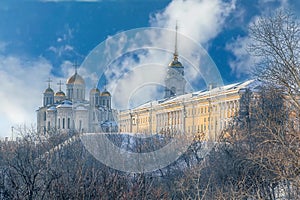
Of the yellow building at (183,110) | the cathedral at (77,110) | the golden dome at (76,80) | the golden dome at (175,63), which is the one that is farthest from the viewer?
the golden dome at (76,80)

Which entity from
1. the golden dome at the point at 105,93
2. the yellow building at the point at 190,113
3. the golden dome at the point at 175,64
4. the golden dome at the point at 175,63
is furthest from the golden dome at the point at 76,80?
the golden dome at the point at 175,63

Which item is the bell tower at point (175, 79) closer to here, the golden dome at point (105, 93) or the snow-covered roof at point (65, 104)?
the golden dome at point (105, 93)

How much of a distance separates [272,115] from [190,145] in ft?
35.1

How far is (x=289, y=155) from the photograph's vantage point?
12719 mm

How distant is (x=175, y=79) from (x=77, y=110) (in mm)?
12122

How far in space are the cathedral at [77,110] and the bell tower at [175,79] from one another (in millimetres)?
7100

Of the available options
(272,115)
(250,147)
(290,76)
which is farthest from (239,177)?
(290,76)

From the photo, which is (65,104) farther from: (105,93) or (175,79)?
(175,79)

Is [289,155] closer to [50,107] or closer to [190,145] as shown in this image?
[190,145]

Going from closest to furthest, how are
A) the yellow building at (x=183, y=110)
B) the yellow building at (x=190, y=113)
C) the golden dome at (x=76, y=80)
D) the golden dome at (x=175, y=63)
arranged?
the yellow building at (x=190, y=113) < the yellow building at (x=183, y=110) < the golden dome at (x=175, y=63) < the golden dome at (x=76, y=80)

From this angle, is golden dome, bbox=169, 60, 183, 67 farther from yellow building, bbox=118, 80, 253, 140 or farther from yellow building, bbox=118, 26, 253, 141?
yellow building, bbox=118, 80, 253, 140

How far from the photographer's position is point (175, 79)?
66.0m

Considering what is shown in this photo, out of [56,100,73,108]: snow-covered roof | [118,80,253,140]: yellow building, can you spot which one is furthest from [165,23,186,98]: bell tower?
[56,100,73,108]: snow-covered roof

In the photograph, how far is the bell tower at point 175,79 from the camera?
65.1m
